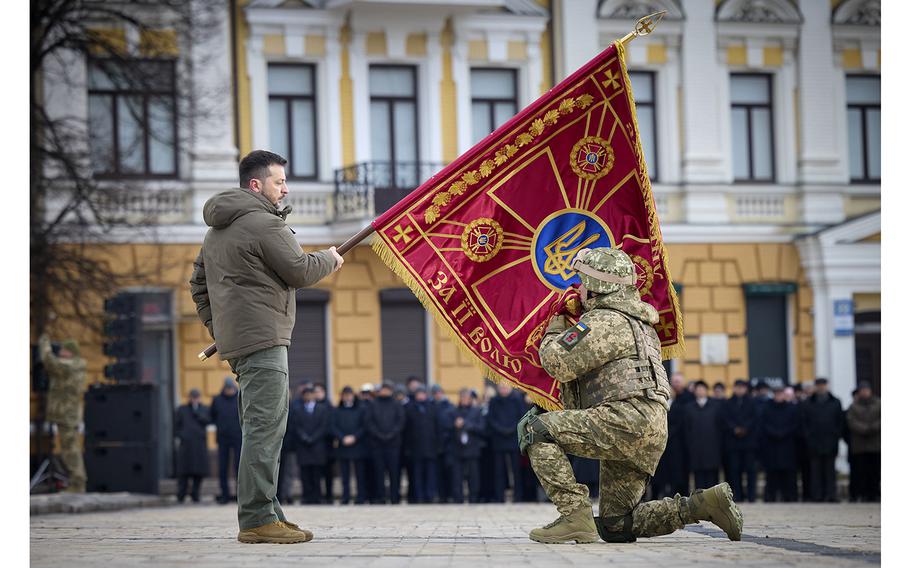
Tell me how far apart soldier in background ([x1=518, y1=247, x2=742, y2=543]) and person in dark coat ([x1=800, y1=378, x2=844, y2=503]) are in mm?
12831

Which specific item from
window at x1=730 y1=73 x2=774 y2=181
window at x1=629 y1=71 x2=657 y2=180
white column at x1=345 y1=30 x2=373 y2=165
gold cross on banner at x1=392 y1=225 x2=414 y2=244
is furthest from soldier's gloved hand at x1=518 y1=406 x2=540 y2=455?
window at x1=730 y1=73 x2=774 y2=181

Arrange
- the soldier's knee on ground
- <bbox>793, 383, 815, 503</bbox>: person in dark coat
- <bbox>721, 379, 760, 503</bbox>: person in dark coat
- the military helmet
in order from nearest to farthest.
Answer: the soldier's knee on ground < the military helmet < <bbox>721, 379, 760, 503</bbox>: person in dark coat < <bbox>793, 383, 815, 503</bbox>: person in dark coat

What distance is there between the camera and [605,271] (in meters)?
8.78

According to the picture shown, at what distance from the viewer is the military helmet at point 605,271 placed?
8773mm

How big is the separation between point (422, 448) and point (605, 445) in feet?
41.6

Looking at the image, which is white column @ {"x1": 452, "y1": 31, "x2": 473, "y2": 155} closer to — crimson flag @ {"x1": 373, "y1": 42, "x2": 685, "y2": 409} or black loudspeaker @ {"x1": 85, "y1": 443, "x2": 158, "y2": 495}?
black loudspeaker @ {"x1": 85, "y1": 443, "x2": 158, "y2": 495}

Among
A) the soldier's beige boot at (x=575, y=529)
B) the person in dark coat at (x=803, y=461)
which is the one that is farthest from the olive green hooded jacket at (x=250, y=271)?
the person in dark coat at (x=803, y=461)

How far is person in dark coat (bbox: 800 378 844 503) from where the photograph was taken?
21156 mm

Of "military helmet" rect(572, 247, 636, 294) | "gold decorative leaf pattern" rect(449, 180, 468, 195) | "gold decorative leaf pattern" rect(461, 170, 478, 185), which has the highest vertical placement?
"gold decorative leaf pattern" rect(461, 170, 478, 185)

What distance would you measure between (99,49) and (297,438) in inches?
297

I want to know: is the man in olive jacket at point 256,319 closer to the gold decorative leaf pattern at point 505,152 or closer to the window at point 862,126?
the gold decorative leaf pattern at point 505,152

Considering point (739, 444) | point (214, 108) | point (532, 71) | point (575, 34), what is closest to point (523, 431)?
point (739, 444)
